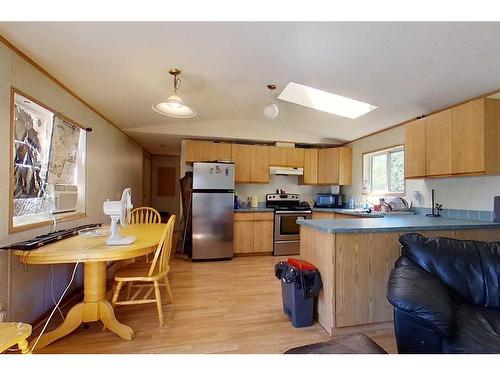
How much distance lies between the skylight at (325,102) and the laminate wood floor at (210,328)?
249cm

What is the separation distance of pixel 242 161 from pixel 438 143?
2881mm

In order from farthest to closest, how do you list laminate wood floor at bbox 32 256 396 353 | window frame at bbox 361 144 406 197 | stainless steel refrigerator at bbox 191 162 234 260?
stainless steel refrigerator at bbox 191 162 234 260
window frame at bbox 361 144 406 197
laminate wood floor at bbox 32 256 396 353

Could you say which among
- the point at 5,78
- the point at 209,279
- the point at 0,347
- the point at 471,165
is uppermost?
the point at 5,78

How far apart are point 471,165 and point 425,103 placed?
2.88 feet

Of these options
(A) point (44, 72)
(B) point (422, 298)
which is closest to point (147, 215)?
(A) point (44, 72)

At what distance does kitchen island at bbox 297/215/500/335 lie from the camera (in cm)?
190

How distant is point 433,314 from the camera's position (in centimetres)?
118

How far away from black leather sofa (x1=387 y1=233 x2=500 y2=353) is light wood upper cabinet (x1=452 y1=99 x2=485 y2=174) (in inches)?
35.2

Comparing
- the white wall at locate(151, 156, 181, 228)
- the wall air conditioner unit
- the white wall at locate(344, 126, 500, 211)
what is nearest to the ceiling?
the white wall at locate(344, 126, 500, 211)

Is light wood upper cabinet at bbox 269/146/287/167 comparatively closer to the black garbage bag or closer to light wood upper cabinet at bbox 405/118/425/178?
light wood upper cabinet at bbox 405/118/425/178

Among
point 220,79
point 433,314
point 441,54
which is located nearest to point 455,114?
point 441,54

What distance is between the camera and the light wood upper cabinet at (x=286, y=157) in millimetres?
4547

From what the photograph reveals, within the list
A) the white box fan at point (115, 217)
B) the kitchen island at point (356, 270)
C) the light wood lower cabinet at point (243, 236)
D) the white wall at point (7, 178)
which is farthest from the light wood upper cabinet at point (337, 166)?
the white wall at point (7, 178)
